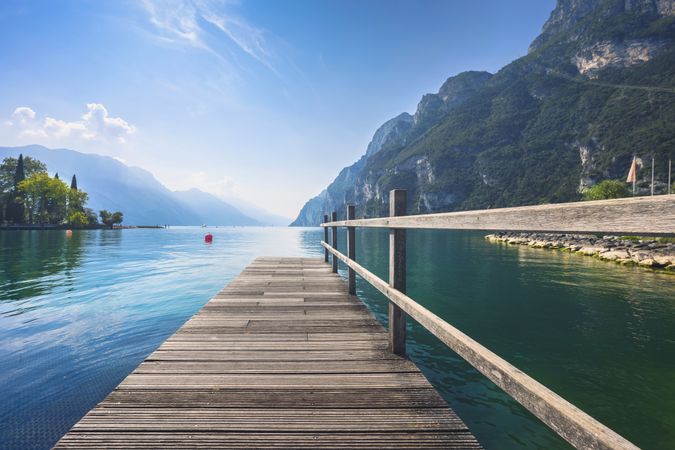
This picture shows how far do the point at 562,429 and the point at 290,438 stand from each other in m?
1.58

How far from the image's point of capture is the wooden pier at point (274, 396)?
1.98 m

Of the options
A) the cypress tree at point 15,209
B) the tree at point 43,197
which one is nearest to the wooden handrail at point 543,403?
the tree at point 43,197

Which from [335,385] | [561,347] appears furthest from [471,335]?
[335,385]

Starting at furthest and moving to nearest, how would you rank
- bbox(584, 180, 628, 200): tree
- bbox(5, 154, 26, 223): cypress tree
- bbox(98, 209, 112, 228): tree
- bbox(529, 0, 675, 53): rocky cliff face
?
bbox(529, 0, 675, 53): rocky cliff face → bbox(98, 209, 112, 228): tree → bbox(5, 154, 26, 223): cypress tree → bbox(584, 180, 628, 200): tree

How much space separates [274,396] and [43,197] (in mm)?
88955

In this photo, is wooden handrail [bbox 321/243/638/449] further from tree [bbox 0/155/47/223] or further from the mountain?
tree [bbox 0/155/47/223]

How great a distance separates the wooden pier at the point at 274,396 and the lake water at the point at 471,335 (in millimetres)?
1542

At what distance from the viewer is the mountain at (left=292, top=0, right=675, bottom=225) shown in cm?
8012

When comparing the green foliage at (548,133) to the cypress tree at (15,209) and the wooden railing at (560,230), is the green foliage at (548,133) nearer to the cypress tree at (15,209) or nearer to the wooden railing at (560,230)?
the wooden railing at (560,230)

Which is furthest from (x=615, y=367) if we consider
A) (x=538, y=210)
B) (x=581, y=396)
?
(x=538, y=210)

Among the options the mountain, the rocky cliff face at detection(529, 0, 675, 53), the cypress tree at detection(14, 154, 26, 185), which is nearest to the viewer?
the cypress tree at detection(14, 154, 26, 185)

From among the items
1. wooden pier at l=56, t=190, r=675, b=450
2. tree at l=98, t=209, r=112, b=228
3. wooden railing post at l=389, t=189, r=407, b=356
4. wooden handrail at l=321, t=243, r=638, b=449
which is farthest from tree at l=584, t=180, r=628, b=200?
tree at l=98, t=209, r=112, b=228

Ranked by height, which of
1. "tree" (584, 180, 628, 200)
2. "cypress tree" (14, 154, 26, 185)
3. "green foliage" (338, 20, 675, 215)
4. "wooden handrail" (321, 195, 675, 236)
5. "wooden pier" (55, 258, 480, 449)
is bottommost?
"wooden pier" (55, 258, 480, 449)

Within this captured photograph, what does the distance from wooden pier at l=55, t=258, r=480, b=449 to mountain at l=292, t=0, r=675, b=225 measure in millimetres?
57539
